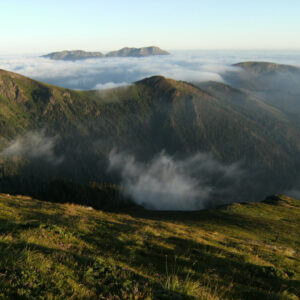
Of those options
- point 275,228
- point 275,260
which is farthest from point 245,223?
point 275,260

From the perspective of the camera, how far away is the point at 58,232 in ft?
41.4

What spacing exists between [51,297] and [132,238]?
34.4ft

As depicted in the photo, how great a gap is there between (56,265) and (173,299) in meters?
3.77

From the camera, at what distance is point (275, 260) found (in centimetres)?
1653

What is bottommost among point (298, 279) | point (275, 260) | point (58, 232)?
point (275, 260)

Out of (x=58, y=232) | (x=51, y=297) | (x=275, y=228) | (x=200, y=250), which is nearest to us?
(x=51, y=297)

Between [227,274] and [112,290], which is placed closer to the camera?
[112,290]

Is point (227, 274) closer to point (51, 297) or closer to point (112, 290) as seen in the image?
point (112, 290)

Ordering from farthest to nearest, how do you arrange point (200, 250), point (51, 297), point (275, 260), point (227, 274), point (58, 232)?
1. point (275, 260)
2. point (200, 250)
3. point (58, 232)
4. point (227, 274)
5. point (51, 297)

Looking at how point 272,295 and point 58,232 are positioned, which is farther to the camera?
point 58,232

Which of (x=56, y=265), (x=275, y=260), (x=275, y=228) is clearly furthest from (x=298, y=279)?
(x=275, y=228)

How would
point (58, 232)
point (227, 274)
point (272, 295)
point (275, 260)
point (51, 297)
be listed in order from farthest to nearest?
point (275, 260) < point (58, 232) < point (227, 274) < point (272, 295) < point (51, 297)

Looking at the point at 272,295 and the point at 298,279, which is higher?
the point at 272,295

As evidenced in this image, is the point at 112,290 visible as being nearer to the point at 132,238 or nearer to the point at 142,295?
the point at 142,295
